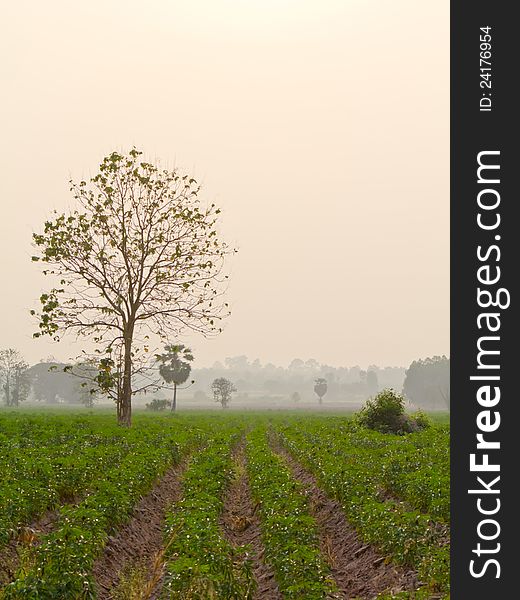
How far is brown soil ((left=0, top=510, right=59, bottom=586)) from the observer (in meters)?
10.6

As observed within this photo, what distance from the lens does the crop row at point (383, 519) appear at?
10.2m

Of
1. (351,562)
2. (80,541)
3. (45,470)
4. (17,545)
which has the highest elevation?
(45,470)

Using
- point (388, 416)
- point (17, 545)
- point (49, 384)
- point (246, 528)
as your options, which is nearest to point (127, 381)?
point (388, 416)

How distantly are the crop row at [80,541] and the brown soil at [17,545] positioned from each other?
306 millimetres

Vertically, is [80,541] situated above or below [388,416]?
below

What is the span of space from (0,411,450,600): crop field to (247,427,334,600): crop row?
32 mm

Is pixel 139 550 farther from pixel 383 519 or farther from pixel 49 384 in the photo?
pixel 49 384

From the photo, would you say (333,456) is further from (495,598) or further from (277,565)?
(495,598)

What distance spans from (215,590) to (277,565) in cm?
164

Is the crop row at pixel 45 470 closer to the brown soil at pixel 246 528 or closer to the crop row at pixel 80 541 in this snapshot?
the crop row at pixel 80 541

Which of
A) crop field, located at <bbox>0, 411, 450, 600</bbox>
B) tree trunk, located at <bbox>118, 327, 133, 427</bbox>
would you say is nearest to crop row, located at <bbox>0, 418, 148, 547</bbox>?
crop field, located at <bbox>0, 411, 450, 600</bbox>

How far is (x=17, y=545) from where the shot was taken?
11719 millimetres

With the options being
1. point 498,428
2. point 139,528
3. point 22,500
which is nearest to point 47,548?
point 22,500

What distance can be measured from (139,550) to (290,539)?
12.6 ft
